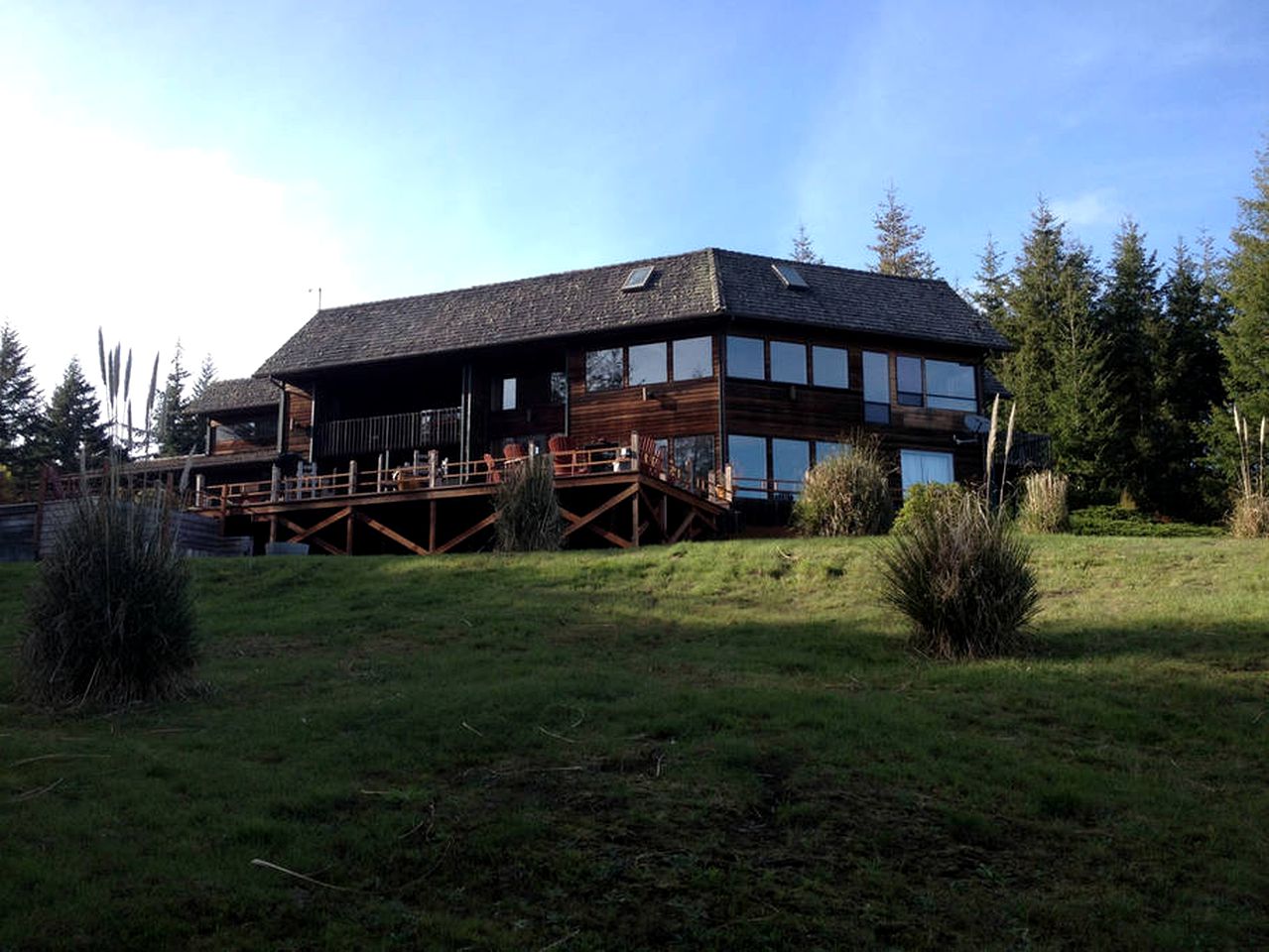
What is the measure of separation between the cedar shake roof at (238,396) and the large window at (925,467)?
2063 cm

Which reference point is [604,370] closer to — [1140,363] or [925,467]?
[925,467]

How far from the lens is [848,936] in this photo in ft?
18.5

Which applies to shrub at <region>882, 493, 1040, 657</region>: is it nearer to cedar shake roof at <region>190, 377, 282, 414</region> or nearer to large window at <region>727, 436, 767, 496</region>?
large window at <region>727, 436, 767, 496</region>

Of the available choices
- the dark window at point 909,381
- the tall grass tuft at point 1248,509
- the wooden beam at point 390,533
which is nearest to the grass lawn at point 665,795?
the tall grass tuft at point 1248,509

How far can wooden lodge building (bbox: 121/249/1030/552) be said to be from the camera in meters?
26.3

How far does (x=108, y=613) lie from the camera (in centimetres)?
1027

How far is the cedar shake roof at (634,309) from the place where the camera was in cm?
2930

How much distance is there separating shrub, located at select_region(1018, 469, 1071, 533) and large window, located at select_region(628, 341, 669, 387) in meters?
10.2

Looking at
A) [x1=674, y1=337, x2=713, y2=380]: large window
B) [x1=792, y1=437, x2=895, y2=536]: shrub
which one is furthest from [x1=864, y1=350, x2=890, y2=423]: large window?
[x1=792, y1=437, x2=895, y2=536]: shrub

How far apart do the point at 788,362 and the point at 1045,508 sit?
360 inches

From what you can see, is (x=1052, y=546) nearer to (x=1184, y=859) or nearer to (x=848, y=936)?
(x=1184, y=859)

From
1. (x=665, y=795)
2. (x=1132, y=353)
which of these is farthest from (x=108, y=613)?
(x=1132, y=353)

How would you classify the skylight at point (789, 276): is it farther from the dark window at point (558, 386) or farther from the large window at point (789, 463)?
the dark window at point (558, 386)

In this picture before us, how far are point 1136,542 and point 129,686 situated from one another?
15082mm
